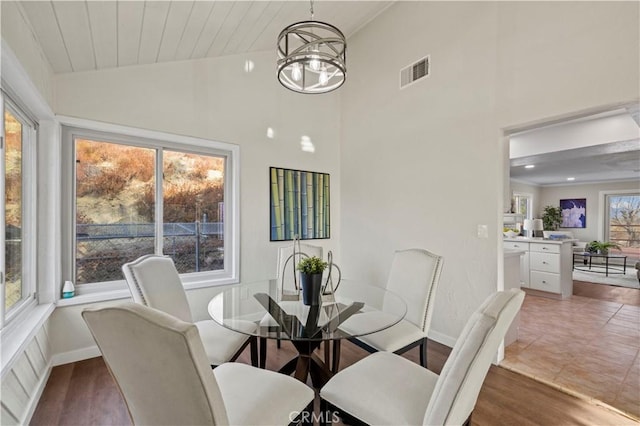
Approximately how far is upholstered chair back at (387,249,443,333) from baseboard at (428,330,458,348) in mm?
937

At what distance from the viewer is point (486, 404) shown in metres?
2.02

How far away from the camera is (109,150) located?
285cm

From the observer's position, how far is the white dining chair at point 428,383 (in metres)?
1.06

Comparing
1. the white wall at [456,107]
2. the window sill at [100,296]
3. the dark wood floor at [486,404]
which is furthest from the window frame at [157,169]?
the white wall at [456,107]

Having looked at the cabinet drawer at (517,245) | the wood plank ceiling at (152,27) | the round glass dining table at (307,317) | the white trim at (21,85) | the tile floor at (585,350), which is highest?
the wood plank ceiling at (152,27)

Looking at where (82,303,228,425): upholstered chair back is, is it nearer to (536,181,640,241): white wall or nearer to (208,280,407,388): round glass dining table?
(208,280,407,388): round glass dining table

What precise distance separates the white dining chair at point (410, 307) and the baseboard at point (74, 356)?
2195 mm

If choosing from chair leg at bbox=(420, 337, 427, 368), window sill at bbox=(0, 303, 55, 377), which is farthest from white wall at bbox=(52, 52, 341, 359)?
chair leg at bbox=(420, 337, 427, 368)

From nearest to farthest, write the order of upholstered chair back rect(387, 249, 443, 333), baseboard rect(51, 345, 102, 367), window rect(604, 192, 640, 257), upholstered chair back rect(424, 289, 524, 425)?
upholstered chair back rect(424, 289, 524, 425)
upholstered chair back rect(387, 249, 443, 333)
baseboard rect(51, 345, 102, 367)
window rect(604, 192, 640, 257)

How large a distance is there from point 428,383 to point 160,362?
1.20 m

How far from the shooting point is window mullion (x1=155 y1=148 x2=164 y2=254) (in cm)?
307

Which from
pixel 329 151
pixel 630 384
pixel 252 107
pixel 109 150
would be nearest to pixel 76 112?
pixel 109 150

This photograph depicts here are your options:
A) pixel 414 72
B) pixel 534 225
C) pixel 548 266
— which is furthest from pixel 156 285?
pixel 534 225

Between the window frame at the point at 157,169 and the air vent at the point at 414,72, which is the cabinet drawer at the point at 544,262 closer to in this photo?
the air vent at the point at 414,72
